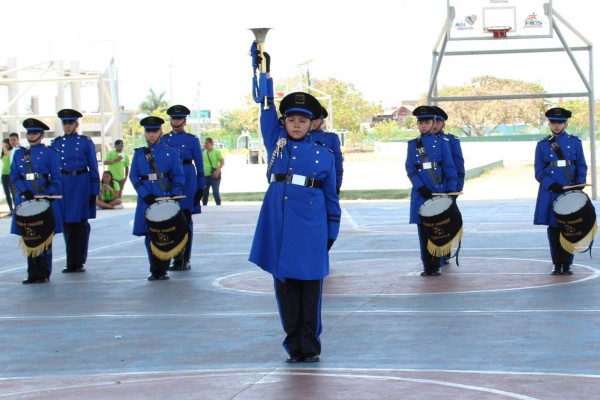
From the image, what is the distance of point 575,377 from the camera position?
7695 mm

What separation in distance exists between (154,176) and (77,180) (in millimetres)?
1675

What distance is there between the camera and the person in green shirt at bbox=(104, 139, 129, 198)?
3014 centimetres

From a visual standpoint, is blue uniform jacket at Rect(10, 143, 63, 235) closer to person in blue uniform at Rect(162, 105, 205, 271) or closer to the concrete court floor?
the concrete court floor

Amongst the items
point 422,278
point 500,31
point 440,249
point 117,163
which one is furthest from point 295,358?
point 117,163

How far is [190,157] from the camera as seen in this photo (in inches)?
631

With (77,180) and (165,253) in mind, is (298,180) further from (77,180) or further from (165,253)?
(77,180)

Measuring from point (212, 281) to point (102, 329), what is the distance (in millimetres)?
3542

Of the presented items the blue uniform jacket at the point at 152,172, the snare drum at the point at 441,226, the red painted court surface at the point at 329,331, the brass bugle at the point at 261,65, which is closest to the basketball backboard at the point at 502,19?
the red painted court surface at the point at 329,331

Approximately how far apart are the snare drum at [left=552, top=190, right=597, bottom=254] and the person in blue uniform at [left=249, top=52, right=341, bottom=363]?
5.41 m

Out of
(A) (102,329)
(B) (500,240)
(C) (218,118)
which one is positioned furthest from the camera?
(C) (218,118)

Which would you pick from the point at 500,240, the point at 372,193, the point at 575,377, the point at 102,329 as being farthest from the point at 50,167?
the point at 372,193

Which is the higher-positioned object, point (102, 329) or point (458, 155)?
point (458, 155)

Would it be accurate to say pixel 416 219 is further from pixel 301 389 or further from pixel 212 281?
pixel 301 389

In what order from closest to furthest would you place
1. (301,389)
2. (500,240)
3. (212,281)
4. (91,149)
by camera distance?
(301,389) → (212,281) → (91,149) → (500,240)
